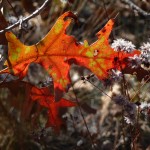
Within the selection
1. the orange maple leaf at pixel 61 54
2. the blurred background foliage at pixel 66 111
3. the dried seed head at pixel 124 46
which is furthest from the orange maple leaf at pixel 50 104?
the dried seed head at pixel 124 46

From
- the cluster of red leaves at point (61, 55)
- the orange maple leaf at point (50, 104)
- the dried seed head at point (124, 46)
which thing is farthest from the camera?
the orange maple leaf at point (50, 104)

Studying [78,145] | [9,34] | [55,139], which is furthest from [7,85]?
[55,139]

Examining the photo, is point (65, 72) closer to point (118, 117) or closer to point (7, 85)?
point (7, 85)

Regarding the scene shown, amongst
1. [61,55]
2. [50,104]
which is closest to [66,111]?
[50,104]

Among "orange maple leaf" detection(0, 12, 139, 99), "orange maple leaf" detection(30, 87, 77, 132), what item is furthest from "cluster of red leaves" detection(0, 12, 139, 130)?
"orange maple leaf" detection(30, 87, 77, 132)

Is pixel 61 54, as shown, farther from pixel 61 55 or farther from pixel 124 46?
pixel 124 46

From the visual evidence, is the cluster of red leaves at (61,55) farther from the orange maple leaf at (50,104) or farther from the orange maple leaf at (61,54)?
the orange maple leaf at (50,104)
